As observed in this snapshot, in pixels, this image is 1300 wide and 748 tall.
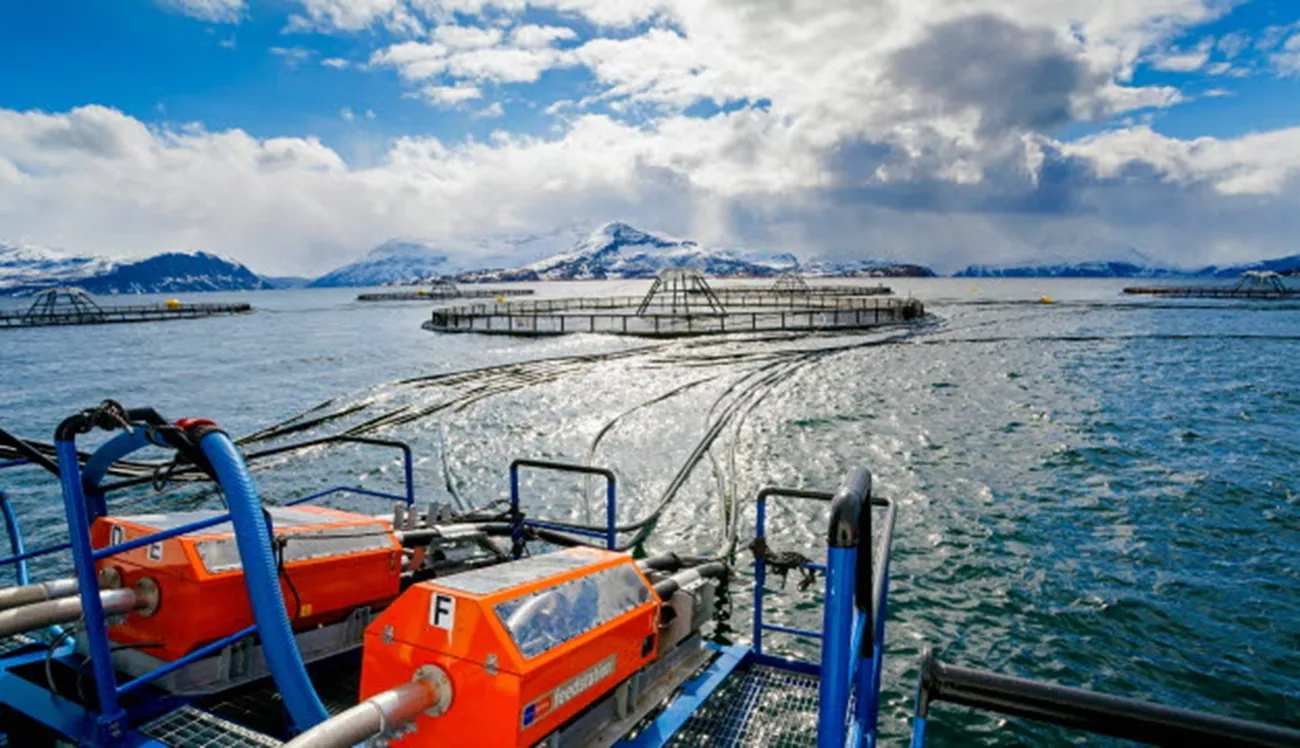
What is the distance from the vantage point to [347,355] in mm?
57969

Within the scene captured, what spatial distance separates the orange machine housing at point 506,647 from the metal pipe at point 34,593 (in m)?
3.04

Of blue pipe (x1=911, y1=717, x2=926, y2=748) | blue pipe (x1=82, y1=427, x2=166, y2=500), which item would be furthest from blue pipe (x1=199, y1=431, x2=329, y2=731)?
blue pipe (x1=911, y1=717, x2=926, y2=748)

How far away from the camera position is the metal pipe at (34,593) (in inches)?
223

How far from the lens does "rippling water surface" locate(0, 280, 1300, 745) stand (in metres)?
11.9

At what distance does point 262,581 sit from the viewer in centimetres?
434

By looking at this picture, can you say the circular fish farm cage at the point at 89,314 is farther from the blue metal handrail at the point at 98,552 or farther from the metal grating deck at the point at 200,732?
the blue metal handrail at the point at 98,552

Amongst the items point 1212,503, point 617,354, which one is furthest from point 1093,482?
point 617,354

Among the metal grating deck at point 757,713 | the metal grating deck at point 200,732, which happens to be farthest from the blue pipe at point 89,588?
the metal grating deck at point 757,713

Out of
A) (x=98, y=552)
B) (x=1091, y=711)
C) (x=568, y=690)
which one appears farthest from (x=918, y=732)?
(x=98, y=552)

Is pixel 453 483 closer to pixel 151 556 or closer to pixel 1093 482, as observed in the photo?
pixel 151 556

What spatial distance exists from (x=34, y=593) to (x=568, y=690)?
452 cm

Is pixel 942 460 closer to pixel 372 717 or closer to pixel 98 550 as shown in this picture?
pixel 372 717

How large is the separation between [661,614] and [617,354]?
139 feet

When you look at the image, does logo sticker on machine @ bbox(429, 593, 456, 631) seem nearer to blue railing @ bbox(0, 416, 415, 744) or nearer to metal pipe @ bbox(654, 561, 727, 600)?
blue railing @ bbox(0, 416, 415, 744)
